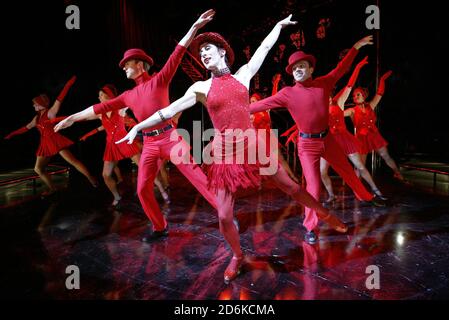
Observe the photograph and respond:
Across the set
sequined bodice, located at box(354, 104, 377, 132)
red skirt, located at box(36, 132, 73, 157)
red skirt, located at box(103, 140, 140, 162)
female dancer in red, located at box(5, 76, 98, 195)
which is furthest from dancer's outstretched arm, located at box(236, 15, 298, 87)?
red skirt, located at box(36, 132, 73, 157)

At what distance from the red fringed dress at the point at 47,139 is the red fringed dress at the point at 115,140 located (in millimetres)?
1394

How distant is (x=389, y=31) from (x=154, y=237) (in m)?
6.34

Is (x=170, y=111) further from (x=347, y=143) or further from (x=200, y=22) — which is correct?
(x=347, y=143)

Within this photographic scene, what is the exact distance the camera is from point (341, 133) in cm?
411

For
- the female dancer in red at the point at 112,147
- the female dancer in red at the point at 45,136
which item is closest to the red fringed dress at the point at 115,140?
the female dancer in red at the point at 112,147

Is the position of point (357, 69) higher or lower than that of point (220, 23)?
lower

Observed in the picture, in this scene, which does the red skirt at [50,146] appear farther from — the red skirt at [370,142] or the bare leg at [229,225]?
the red skirt at [370,142]

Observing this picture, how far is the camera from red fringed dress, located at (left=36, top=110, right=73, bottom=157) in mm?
4945

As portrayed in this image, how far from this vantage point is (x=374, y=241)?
268cm

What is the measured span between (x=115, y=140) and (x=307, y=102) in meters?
2.87

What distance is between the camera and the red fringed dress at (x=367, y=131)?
488 cm

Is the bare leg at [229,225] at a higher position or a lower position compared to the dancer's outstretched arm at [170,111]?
lower

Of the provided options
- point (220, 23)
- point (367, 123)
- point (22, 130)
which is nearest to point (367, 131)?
point (367, 123)

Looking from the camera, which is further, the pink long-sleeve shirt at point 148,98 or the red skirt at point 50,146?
the red skirt at point 50,146
